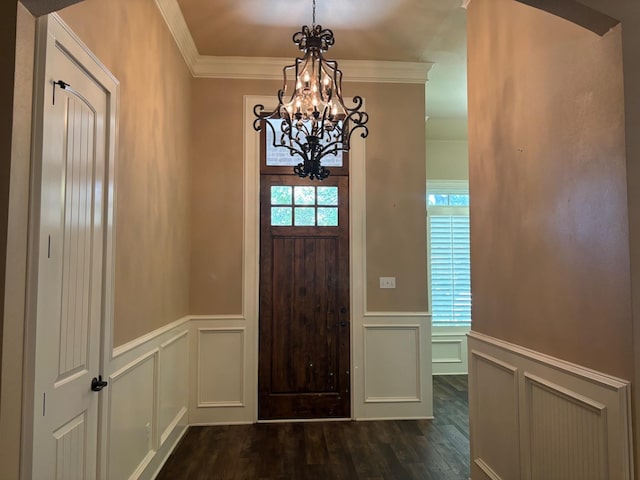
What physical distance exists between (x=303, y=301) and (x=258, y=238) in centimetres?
74

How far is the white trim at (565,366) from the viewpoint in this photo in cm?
146

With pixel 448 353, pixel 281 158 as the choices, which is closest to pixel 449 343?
pixel 448 353

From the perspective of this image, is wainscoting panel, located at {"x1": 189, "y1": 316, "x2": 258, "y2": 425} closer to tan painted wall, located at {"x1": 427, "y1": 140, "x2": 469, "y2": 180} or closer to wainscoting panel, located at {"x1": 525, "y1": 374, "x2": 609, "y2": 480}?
wainscoting panel, located at {"x1": 525, "y1": 374, "x2": 609, "y2": 480}

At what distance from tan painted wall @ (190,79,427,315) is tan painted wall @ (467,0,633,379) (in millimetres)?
1327

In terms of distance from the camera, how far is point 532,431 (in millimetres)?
1982

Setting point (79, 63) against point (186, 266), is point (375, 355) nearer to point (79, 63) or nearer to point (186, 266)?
point (186, 266)

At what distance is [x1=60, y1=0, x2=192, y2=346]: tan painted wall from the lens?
2.15 m

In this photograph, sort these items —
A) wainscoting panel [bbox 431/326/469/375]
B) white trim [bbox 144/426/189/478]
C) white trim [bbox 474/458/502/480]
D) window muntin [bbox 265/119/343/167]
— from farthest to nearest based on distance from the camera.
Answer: wainscoting panel [bbox 431/326/469/375] < window muntin [bbox 265/119/343/167] < white trim [bbox 144/426/189/478] < white trim [bbox 474/458/502/480]

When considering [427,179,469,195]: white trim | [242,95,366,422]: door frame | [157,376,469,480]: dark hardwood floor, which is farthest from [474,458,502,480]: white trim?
[427,179,469,195]: white trim

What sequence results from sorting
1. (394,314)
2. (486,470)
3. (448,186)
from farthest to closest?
1. (448,186)
2. (394,314)
3. (486,470)

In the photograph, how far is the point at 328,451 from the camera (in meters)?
3.20

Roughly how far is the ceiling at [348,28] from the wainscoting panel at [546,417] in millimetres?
2437

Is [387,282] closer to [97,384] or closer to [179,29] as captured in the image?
[97,384]

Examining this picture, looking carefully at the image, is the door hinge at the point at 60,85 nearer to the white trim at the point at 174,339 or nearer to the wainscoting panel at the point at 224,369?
the white trim at the point at 174,339
